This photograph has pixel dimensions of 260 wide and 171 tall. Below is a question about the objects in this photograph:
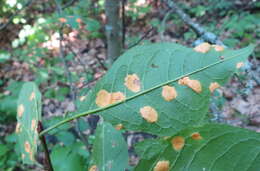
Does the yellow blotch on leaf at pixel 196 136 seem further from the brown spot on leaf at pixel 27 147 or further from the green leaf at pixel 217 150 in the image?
the brown spot on leaf at pixel 27 147

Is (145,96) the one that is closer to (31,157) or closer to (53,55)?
(31,157)

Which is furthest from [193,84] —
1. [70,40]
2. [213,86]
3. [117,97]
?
[70,40]

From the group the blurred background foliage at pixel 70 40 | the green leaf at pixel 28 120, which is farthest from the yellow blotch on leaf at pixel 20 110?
the blurred background foliage at pixel 70 40

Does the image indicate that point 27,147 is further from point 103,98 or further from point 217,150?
point 217,150

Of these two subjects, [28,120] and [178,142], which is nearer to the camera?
[178,142]

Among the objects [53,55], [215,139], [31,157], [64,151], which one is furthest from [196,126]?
[53,55]
